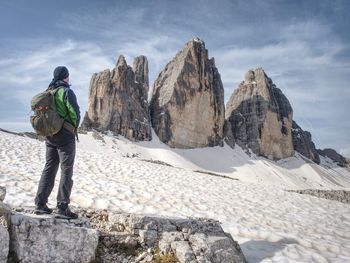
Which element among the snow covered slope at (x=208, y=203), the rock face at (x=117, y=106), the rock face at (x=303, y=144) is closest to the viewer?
the snow covered slope at (x=208, y=203)

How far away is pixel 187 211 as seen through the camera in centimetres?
1166

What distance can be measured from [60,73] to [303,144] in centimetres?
9923

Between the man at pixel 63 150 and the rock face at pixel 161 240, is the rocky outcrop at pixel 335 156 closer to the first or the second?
the rock face at pixel 161 240

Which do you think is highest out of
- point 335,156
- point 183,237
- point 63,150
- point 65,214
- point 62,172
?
point 335,156

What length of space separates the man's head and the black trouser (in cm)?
121

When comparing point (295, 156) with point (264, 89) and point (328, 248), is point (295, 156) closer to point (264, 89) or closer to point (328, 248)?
point (264, 89)

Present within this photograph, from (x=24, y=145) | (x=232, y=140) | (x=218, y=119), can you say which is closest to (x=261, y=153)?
(x=232, y=140)

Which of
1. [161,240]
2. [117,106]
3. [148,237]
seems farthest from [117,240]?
[117,106]

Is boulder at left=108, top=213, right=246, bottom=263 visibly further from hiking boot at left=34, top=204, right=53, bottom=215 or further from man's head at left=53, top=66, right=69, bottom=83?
man's head at left=53, top=66, right=69, bottom=83

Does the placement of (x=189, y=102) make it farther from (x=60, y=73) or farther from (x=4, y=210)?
(x=4, y=210)

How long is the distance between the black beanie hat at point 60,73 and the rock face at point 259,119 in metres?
74.3

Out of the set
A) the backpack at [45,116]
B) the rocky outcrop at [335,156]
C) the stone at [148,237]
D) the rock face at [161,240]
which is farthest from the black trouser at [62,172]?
the rocky outcrop at [335,156]

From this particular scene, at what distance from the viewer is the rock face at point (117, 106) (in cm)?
6469

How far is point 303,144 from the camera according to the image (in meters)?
99.3
